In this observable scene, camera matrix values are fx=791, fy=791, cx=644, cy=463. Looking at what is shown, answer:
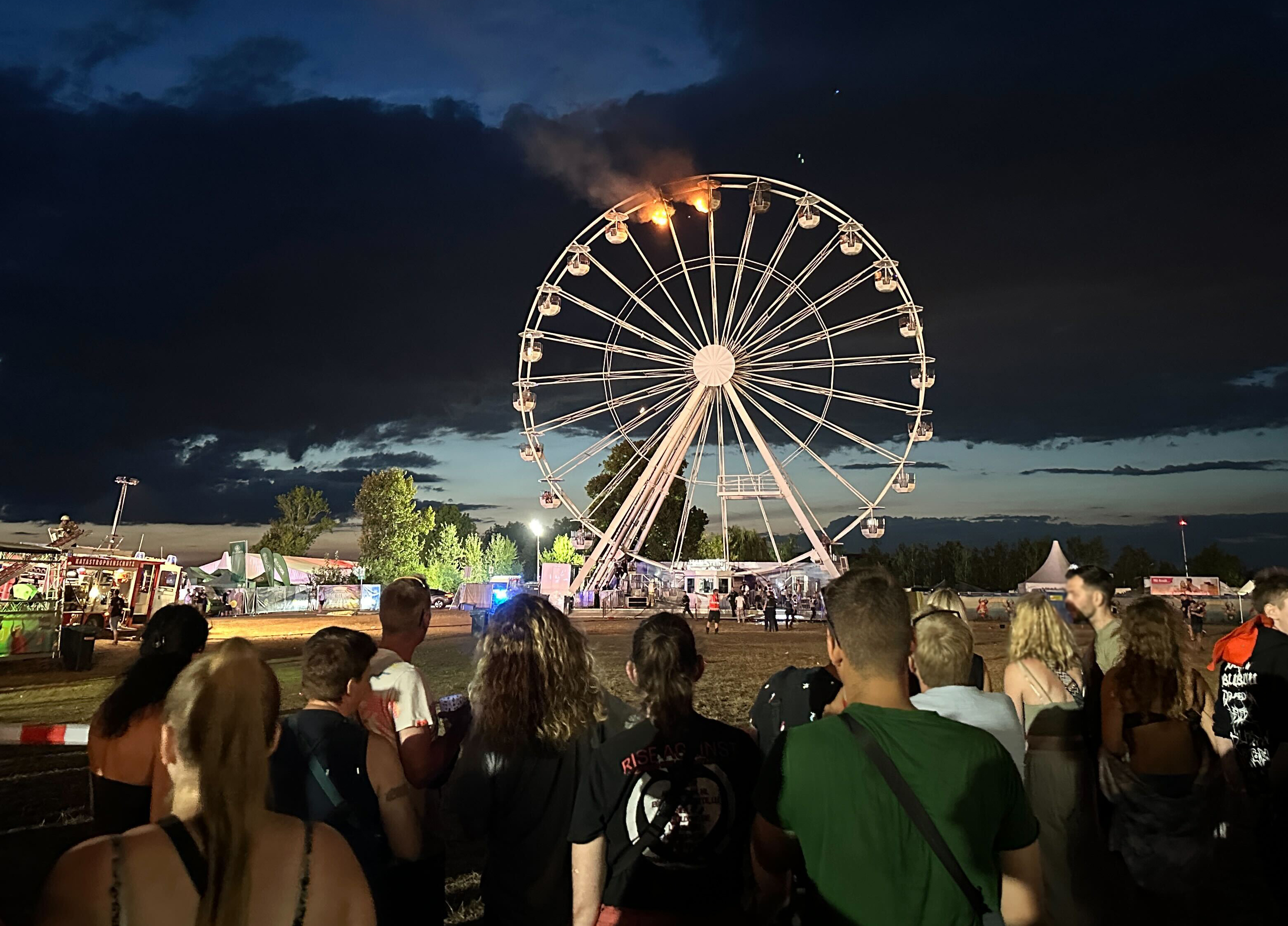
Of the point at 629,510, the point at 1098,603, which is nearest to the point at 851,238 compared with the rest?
the point at 629,510

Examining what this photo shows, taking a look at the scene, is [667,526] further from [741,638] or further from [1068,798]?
[1068,798]

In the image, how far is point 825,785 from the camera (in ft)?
6.87

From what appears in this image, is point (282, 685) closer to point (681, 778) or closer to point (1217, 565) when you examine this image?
point (681, 778)

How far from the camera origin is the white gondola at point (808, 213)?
1066 inches

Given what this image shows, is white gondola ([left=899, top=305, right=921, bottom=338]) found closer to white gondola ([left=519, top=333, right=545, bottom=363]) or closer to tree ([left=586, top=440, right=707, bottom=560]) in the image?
white gondola ([left=519, top=333, right=545, bottom=363])

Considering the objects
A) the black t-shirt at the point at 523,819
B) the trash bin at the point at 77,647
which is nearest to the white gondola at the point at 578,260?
the trash bin at the point at 77,647

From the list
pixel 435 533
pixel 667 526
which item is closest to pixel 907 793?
pixel 667 526

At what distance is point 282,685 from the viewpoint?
46.2 ft

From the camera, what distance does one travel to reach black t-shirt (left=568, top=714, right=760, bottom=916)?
2.64m

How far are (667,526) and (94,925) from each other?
6865cm

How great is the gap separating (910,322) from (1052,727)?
1023 inches

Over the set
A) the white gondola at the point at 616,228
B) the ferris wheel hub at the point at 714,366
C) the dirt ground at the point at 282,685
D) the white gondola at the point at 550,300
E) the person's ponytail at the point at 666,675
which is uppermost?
the white gondola at the point at 616,228

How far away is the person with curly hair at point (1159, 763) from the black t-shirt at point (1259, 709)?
394 millimetres

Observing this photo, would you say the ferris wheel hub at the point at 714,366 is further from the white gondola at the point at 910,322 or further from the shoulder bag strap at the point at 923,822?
the shoulder bag strap at the point at 923,822
